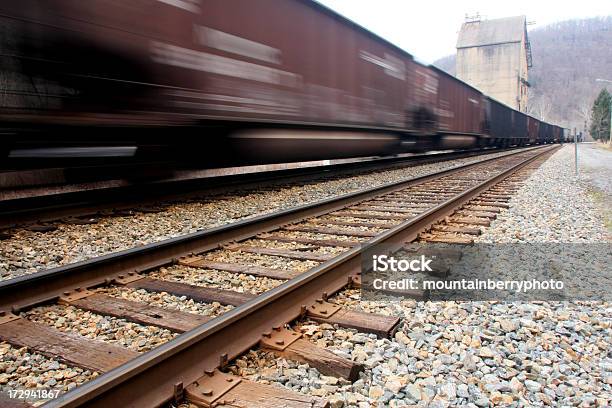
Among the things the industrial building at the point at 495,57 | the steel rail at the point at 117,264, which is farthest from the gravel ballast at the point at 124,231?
the industrial building at the point at 495,57

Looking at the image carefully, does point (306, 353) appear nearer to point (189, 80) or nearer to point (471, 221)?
point (471, 221)

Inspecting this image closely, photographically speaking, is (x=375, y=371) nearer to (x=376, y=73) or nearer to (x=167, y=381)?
(x=167, y=381)

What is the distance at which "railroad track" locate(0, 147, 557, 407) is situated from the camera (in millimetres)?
1917

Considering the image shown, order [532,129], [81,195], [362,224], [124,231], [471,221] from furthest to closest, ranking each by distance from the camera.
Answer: [532,129] < [81,195] < [471,221] < [362,224] < [124,231]

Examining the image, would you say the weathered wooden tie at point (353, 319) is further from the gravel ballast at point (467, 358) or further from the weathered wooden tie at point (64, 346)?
the weathered wooden tie at point (64, 346)

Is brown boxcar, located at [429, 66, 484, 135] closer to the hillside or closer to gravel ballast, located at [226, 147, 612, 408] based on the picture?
gravel ballast, located at [226, 147, 612, 408]

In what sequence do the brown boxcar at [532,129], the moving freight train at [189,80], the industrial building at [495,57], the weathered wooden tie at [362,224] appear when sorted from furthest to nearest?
the industrial building at [495,57], the brown boxcar at [532,129], the weathered wooden tie at [362,224], the moving freight train at [189,80]

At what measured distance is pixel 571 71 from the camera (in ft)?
385

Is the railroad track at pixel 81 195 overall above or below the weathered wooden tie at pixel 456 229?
above

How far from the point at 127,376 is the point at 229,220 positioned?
3.96m

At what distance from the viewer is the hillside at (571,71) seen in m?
115

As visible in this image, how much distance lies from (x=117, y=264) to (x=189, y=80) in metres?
3.26

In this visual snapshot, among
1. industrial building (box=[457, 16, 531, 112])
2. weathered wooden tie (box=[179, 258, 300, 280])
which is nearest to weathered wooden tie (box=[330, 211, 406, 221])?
weathered wooden tie (box=[179, 258, 300, 280])

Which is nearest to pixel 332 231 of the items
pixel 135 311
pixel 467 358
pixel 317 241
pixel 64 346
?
pixel 317 241
